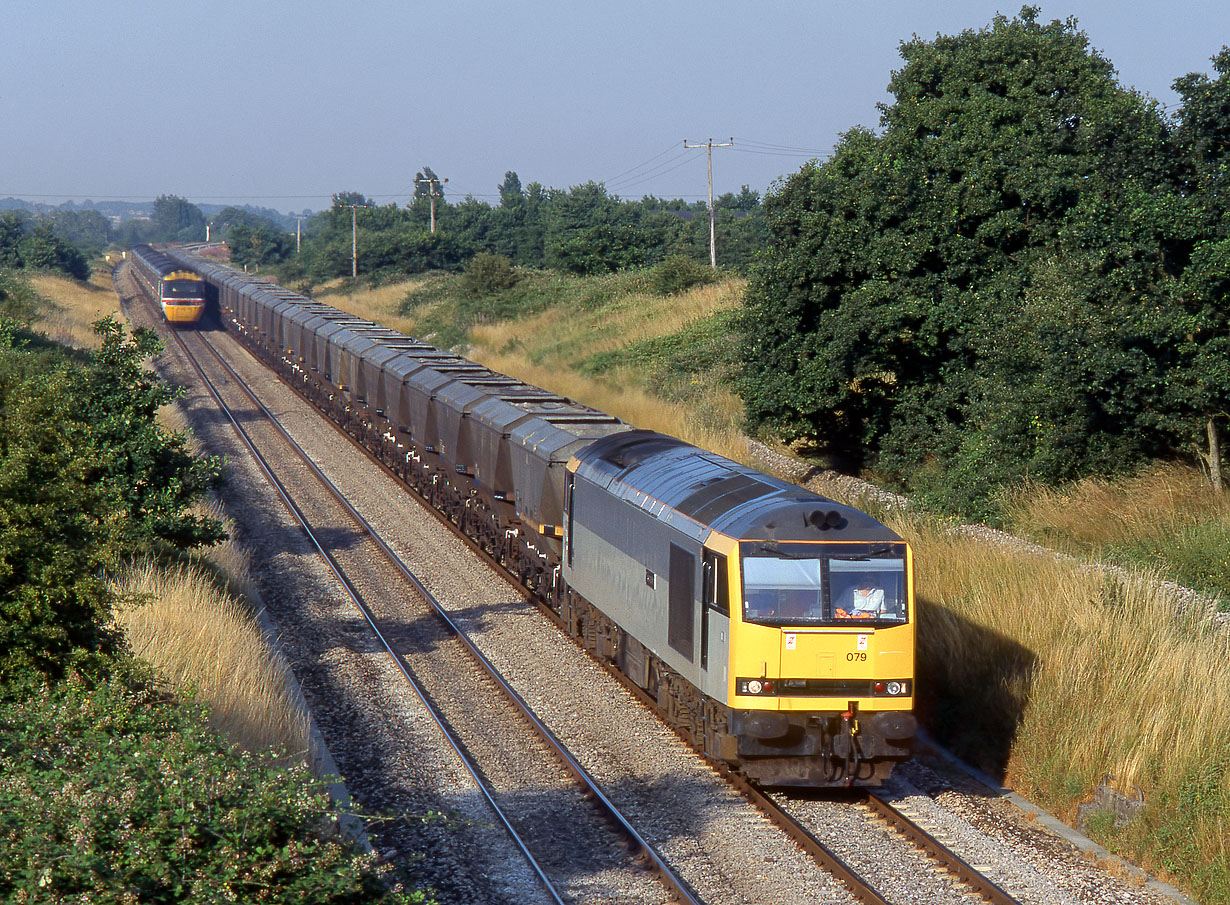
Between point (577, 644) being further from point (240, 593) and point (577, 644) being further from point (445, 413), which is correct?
point (445, 413)

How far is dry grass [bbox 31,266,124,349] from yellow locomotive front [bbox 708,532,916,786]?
31.7 meters

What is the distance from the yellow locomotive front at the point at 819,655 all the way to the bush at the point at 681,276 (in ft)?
120

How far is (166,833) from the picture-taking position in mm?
5684

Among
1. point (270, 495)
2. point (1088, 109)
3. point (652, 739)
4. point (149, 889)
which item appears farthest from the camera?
point (270, 495)

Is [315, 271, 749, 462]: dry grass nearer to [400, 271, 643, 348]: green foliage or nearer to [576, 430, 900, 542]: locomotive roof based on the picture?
[400, 271, 643, 348]: green foliage

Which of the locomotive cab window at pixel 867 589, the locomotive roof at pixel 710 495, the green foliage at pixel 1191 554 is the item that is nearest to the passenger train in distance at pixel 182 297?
the locomotive roof at pixel 710 495

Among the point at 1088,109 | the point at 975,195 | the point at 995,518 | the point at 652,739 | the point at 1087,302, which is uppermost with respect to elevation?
the point at 1088,109

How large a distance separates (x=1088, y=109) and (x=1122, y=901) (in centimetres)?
1697

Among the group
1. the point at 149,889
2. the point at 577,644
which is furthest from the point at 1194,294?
the point at 149,889

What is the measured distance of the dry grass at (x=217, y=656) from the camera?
1080 cm

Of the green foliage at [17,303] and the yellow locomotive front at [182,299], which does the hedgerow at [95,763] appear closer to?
the green foliage at [17,303]

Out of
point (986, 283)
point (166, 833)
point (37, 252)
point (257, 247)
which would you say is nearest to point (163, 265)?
point (37, 252)

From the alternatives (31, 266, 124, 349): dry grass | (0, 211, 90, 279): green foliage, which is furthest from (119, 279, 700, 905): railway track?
(0, 211, 90, 279): green foliage

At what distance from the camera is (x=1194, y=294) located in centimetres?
1634
